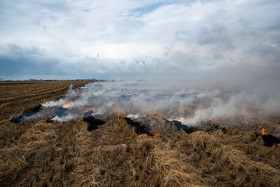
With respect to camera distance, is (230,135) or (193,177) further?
(230,135)

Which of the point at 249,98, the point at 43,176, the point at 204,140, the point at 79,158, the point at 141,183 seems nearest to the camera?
the point at 141,183

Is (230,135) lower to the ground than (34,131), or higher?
lower

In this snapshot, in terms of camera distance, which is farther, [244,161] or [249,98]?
[249,98]

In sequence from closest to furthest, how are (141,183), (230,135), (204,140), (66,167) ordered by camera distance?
(141,183)
(66,167)
(204,140)
(230,135)

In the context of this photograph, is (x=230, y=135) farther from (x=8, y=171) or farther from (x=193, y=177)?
(x=8, y=171)

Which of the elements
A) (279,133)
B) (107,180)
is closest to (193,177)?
(107,180)

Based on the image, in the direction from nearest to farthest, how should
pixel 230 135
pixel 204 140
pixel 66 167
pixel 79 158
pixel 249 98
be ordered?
pixel 66 167 < pixel 79 158 < pixel 204 140 < pixel 230 135 < pixel 249 98

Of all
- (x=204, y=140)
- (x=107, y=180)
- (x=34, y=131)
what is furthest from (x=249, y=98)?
(x=34, y=131)

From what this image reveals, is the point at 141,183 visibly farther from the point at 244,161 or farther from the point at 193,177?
the point at 244,161

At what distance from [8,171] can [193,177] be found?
556 cm

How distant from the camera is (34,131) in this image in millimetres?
7211

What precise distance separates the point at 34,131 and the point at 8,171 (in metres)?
3.40

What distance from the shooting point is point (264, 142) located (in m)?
6.00

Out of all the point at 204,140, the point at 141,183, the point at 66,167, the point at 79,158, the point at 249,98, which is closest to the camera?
the point at 141,183
